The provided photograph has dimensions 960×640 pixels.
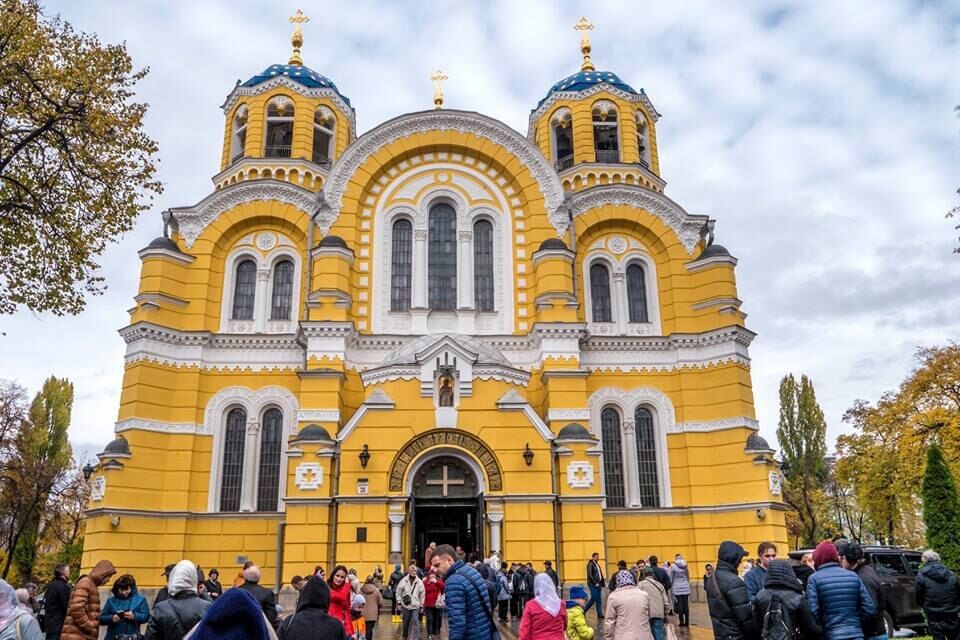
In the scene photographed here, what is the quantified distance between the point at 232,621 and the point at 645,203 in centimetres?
2501

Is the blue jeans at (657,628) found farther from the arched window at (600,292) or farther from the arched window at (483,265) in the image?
the arched window at (600,292)

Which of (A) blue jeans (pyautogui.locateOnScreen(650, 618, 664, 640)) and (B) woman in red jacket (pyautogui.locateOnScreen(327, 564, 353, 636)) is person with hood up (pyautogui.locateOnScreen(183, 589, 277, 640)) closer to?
(B) woman in red jacket (pyautogui.locateOnScreen(327, 564, 353, 636))

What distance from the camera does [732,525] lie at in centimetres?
2334

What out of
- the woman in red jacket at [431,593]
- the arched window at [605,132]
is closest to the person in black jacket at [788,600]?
the woman in red jacket at [431,593]

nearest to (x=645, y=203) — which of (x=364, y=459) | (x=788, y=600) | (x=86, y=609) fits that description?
(x=364, y=459)

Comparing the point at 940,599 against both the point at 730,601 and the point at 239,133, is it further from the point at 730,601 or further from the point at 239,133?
the point at 239,133

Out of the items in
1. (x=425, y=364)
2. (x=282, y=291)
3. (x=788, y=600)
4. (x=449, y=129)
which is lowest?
(x=788, y=600)

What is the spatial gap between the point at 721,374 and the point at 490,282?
829 centimetres

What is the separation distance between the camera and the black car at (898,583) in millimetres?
14625

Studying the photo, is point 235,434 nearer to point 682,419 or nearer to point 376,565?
point 376,565

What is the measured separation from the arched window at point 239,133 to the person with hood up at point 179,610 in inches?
1001

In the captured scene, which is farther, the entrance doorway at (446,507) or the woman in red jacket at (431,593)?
the entrance doorway at (446,507)

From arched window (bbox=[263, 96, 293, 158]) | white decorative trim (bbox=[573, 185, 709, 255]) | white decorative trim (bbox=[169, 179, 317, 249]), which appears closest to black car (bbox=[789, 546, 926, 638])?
white decorative trim (bbox=[573, 185, 709, 255])

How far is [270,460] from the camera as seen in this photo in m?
24.2
